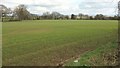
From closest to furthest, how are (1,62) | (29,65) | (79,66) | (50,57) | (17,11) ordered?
(79,66) → (29,65) → (1,62) → (50,57) → (17,11)

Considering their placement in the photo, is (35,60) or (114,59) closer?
Answer: (114,59)

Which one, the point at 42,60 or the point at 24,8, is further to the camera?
the point at 24,8

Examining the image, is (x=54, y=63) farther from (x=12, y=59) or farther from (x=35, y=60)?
(x=12, y=59)

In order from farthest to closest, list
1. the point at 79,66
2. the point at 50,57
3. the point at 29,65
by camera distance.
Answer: the point at 50,57 < the point at 29,65 < the point at 79,66

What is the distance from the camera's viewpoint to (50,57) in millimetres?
13828

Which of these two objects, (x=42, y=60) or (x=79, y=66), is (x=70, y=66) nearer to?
(x=79, y=66)

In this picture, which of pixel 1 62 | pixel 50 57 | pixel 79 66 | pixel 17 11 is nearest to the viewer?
pixel 79 66

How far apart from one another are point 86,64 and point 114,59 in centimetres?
174

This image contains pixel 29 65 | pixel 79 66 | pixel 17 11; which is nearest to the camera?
pixel 79 66

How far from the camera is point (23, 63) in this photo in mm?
11953

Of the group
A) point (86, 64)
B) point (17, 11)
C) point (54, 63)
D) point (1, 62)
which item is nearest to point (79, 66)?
point (86, 64)

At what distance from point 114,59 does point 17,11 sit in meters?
118

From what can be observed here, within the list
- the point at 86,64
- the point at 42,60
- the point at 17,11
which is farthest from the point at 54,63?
the point at 17,11

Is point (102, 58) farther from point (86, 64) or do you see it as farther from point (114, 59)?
point (86, 64)
